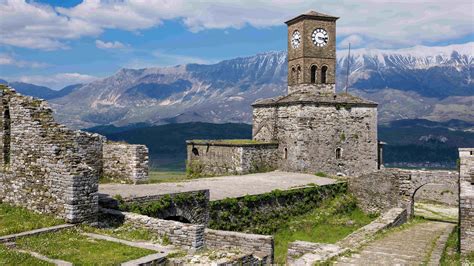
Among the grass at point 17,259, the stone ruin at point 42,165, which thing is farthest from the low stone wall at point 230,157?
the grass at point 17,259

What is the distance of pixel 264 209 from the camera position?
79.4 ft

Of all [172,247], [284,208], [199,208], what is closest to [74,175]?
[172,247]

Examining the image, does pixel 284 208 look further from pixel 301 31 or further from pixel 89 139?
pixel 301 31

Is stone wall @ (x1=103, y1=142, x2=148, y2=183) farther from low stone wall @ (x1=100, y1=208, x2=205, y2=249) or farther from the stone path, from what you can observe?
the stone path

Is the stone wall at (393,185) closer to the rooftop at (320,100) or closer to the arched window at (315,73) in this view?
the rooftop at (320,100)

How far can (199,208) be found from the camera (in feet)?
67.6

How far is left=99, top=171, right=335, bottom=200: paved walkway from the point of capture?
2045 centimetres

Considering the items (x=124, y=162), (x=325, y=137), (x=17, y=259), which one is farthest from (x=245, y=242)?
(x=325, y=137)

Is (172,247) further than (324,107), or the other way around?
(324,107)

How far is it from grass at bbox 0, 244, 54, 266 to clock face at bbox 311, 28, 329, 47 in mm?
31762

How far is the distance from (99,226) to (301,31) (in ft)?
91.2

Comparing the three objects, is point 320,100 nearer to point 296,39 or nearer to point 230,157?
point 296,39

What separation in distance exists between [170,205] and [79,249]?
7265 mm

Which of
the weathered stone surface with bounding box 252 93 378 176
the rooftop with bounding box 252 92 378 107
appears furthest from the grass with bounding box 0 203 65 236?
the rooftop with bounding box 252 92 378 107
